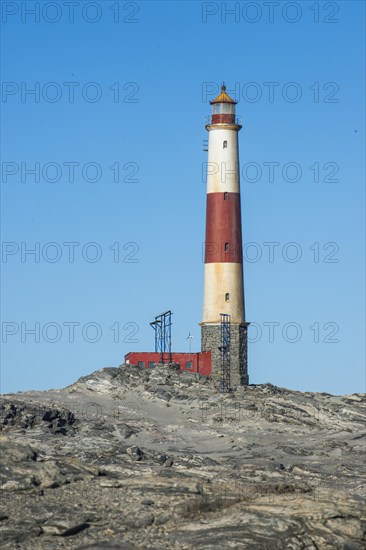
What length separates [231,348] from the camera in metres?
74.2

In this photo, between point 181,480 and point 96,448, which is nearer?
point 181,480

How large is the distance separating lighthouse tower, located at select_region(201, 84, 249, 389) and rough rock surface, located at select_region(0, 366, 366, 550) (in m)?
2.10

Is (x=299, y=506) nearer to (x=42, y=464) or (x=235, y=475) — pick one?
(x=42, y=464)

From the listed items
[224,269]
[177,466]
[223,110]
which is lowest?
[177,466]

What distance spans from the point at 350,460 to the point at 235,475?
44.1 ft

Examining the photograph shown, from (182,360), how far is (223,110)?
1414 centimetres

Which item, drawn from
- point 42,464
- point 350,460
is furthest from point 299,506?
point 350,460

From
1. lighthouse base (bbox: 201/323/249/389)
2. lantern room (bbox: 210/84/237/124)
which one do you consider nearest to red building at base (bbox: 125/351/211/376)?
lighthouse base (bbox: 201/323/249/389)

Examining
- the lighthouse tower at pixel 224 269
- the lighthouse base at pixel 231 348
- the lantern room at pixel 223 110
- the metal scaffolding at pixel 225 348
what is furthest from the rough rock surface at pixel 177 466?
the lantern room at pixel 223 110

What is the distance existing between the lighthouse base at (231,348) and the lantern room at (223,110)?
11.3 m

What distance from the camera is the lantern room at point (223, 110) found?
7525 centimetres

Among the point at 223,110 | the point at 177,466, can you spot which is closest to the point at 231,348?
the point at 223,110

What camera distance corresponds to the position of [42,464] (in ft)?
129

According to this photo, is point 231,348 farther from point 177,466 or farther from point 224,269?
point 177,466
